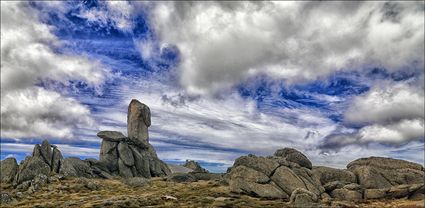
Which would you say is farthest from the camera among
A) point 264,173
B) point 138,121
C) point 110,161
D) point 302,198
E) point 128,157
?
point 138,121

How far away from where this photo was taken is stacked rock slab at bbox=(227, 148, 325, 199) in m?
53.6

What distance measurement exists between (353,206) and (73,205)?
38.6 m

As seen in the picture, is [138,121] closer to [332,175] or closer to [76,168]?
[76,168]

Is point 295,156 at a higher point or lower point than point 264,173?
higher

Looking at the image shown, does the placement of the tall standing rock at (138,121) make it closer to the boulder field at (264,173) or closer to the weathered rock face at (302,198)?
the boulder field at (264,173)

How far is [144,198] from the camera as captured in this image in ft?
167

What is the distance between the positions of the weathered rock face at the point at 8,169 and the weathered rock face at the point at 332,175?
64753 millimetres

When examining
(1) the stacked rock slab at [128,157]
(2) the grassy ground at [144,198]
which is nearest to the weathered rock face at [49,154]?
(1) the stacked rock slab at [128,157]

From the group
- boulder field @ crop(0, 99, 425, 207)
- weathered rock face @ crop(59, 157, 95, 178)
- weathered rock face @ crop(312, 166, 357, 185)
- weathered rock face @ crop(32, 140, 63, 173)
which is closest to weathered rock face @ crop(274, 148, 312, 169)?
boulder field @ crop(0, 99, 425, 207)

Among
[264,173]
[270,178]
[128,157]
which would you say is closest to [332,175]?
[270,178]

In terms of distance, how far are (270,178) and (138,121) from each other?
63.9m

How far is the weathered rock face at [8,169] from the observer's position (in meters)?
75.8

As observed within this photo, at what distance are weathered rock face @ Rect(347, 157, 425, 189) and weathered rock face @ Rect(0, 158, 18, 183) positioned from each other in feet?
236

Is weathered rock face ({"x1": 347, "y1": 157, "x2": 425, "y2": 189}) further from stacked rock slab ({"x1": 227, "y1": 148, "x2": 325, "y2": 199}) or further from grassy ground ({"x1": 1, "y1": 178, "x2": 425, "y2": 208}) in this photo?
stacked rock slab ({"x1": 227, "y1": 148, "x2": 325, "y2": 199})
